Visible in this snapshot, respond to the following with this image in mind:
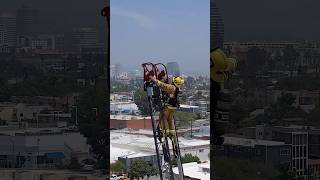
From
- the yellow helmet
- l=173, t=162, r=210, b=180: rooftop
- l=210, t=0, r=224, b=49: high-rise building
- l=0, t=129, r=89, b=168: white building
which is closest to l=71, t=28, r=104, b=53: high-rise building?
l=0, t=129, r=89, b=168: white building

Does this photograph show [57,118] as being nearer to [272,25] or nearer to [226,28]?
[226,28]

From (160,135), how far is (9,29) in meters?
1.51

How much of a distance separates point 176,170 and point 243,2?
169 centimetres

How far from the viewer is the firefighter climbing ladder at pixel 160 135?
3686mm

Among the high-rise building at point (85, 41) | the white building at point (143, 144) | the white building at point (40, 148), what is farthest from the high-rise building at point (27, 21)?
the white building at point (143, 144)

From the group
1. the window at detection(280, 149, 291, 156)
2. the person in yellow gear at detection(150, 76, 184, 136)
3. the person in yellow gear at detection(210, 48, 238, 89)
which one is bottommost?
the window at detection(280, 149, 291, 156)

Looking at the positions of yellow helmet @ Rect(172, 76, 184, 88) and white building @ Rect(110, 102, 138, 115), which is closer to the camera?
yellow helmet @ Rect(172, 76, 184, 88)

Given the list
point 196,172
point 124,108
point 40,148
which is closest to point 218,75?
point 40,148

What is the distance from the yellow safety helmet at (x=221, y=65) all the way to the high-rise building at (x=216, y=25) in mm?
65

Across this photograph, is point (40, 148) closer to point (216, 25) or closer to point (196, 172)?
point (216, 25)

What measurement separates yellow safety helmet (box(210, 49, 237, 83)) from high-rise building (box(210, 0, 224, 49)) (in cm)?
7

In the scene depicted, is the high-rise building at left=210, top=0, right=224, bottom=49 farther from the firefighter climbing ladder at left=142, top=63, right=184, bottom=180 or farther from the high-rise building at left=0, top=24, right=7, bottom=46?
the high-rise building at left=0, top=24, right=7, bottom=46

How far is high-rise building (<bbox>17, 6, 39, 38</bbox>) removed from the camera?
9.62 feet

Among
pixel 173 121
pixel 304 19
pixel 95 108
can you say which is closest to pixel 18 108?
pixel 95 108
